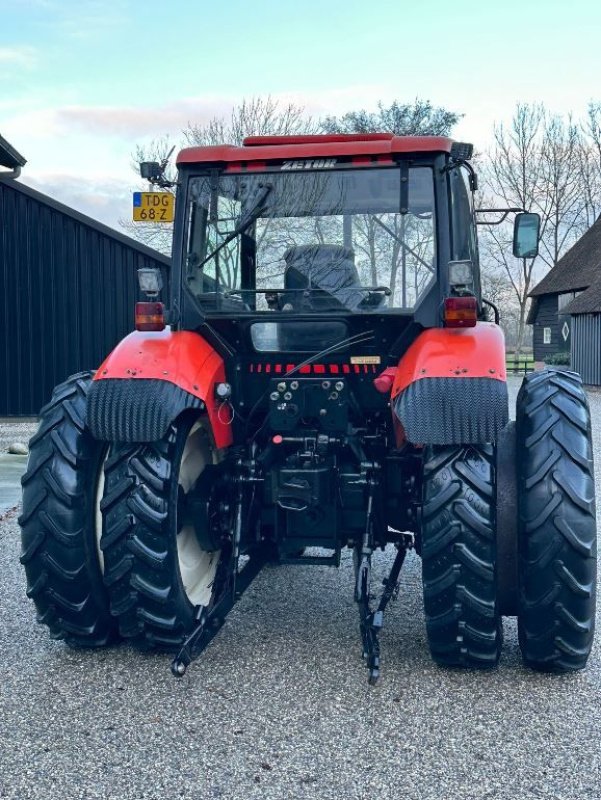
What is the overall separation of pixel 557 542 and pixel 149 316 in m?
2.19

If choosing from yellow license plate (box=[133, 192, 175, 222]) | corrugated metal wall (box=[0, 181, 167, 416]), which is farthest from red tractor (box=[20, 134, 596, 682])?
corrugated metal wall (box=[0, 181, 167, 416])

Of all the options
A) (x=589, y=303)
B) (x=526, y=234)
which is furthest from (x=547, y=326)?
(x=526, y=234)

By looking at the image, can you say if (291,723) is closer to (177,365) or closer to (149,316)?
(177,365)

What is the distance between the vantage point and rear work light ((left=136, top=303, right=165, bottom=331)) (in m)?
4.47

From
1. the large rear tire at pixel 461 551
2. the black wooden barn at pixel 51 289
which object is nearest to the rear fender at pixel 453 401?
the large rear tire at pixel 461 551

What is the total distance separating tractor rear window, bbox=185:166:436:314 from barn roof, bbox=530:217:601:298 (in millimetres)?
31727

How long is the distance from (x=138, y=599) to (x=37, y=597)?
551 millimetres

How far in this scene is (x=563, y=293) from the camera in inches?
1539

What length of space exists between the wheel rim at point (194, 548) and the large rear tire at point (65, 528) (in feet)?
1.37

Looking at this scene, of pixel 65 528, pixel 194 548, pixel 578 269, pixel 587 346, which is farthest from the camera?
pixel 578 269

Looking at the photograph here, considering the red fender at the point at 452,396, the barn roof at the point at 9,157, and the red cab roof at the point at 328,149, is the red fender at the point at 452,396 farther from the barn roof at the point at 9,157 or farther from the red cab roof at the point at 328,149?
the barn roof at the point at 9,157

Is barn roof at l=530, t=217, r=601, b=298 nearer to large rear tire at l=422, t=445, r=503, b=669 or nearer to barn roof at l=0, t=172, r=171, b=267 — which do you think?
barn roof at l=0, t=172, r=171, b=267

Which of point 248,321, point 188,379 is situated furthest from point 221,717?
point 248,321

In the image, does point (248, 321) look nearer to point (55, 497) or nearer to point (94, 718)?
point (55, 497)
